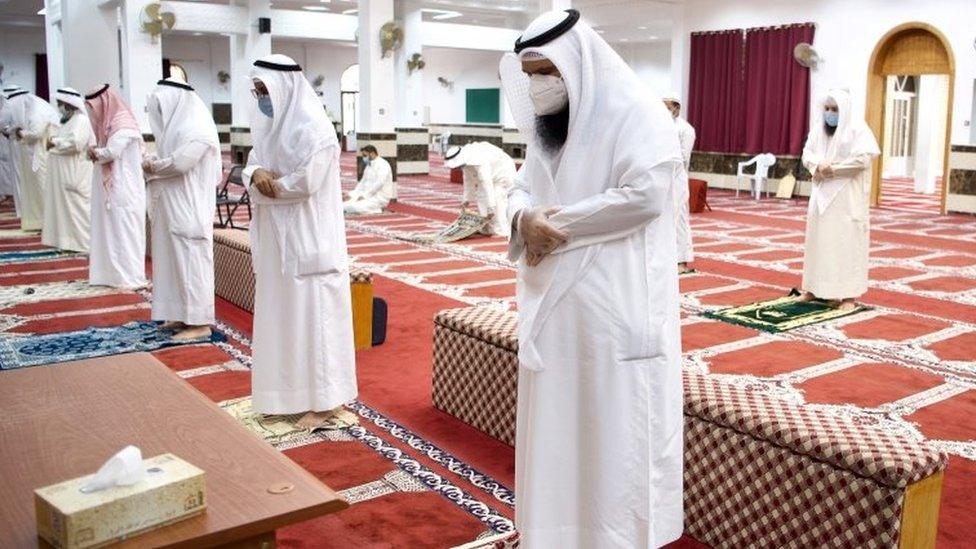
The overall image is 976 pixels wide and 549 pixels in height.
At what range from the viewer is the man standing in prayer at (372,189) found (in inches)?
422

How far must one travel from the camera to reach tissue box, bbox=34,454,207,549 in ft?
4.30

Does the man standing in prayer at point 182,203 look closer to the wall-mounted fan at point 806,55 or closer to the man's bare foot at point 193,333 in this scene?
the man's bare foot at point 193,333

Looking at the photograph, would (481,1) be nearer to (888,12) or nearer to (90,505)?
(888,12)

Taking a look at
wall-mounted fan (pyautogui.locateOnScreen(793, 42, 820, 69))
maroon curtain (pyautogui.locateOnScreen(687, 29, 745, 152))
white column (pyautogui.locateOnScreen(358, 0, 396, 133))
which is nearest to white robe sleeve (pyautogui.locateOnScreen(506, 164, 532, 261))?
white column (pyautogui.locateOnScreen(358, 0, 396, 133))

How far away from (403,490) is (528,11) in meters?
14.9

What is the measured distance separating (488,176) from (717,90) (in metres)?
6.66

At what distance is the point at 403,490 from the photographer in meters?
2.97

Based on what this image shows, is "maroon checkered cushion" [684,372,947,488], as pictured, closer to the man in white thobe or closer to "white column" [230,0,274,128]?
the man in white thobe

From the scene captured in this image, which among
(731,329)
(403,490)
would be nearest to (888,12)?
(731,329)

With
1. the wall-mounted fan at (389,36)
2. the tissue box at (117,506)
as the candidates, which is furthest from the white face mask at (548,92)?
the wall-mounted fan at (389,36)

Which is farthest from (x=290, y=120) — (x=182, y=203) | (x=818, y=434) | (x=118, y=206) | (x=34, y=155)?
(x=34, y=155)

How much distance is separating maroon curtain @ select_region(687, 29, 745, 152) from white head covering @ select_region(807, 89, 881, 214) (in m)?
8.36

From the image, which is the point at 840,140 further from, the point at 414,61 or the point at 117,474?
the point at 414,61

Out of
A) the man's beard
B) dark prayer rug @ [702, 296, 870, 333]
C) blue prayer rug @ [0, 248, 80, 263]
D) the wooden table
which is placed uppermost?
the man's beard
